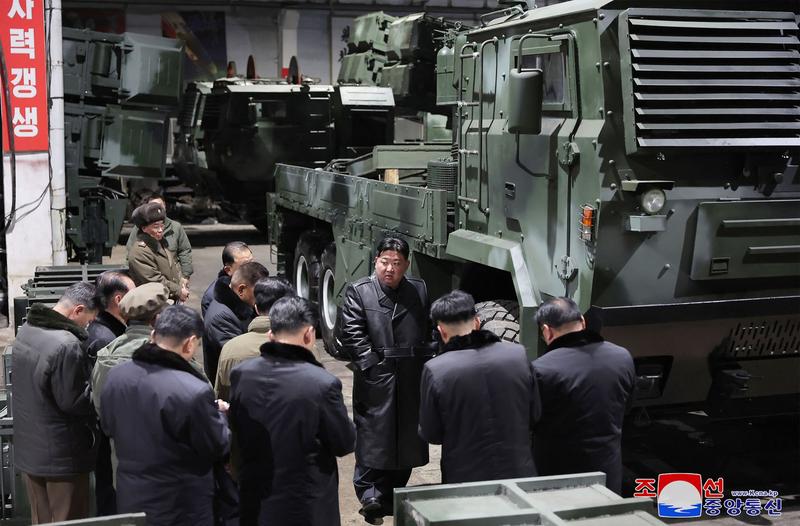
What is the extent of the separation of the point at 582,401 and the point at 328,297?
594 cm

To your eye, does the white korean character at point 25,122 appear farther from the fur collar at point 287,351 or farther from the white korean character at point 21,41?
the fur collar at point 287,351

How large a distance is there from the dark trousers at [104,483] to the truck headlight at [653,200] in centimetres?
315

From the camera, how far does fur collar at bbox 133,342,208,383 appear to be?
4066 millimetres

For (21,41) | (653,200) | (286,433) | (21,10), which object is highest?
(21,10)

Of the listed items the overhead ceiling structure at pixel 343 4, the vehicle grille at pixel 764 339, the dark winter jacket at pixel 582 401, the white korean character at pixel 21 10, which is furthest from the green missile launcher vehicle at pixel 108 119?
the overhead ceiling structure at pixel 343 4

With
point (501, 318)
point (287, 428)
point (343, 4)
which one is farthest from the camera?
point (343, 4)

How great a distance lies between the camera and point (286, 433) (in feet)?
13.7

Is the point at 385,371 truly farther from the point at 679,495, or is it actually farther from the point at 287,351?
the point at 679,495

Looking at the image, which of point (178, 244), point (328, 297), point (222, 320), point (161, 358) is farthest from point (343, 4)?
point (161, 358)

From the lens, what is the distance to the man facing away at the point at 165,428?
399 centimetres

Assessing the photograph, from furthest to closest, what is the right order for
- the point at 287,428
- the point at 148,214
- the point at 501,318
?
the point at 148,214 → the point at 501,318 → the point at 287,428

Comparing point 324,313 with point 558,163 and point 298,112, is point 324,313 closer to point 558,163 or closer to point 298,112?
point 558,163

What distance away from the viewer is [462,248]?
696cm

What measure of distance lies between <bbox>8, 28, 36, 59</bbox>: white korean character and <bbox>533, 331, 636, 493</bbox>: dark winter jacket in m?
8.39
